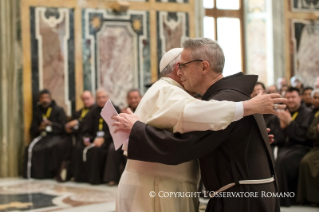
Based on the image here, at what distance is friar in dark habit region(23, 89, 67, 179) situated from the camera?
9781mm

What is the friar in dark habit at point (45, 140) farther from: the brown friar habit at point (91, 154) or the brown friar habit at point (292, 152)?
the brown friar habit at point (292, 152)

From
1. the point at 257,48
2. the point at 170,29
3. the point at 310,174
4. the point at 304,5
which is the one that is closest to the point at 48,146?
the point at 170,29

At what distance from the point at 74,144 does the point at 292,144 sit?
4.37 metres

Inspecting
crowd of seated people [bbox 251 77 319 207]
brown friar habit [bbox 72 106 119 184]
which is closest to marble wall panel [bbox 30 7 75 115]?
brown friar habit [bbox 72 106 119 184]

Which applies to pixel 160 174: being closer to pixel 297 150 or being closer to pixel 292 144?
pixel 297 150

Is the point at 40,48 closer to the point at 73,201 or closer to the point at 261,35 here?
the point at 73,201

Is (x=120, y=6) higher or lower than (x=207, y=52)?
higher

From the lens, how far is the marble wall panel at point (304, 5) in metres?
12.4

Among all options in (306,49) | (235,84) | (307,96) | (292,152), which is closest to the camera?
(235,84)

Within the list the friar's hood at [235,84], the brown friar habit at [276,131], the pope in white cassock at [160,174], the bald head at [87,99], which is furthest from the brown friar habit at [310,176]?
the bald head at [87,99]

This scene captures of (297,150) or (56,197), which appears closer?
(297,150)

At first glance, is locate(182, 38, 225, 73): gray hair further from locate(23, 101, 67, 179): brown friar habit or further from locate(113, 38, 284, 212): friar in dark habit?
locate(23, 101, 67, 179): brown friar habit

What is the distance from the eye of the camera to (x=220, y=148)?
274 cm

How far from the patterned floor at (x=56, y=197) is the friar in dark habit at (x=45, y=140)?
0.42m
